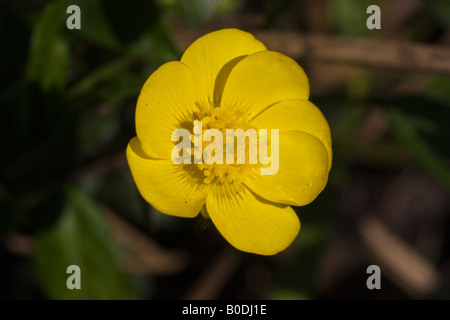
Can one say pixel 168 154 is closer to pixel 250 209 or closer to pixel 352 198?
pixel 250 209

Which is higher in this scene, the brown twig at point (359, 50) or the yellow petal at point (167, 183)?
the brown twig at point (359, 50)

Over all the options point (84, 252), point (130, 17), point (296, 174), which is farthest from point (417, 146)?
point (84, 252)

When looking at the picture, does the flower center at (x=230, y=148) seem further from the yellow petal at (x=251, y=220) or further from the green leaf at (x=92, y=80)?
the green leaf at (x=92, y=80)

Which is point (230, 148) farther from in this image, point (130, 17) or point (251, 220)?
point (130, 17)

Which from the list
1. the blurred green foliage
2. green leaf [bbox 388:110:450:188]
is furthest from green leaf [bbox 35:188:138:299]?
green leaf [bbox 388:110:450:188]

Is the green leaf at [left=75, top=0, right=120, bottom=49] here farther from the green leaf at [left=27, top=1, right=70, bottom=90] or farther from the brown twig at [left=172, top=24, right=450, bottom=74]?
the brown twig at [left=172, top=24, right=450, bottom=74]

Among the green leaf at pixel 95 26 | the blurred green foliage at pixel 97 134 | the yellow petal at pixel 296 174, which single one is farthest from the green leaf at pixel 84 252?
the yellow petal at pixel 296 174
